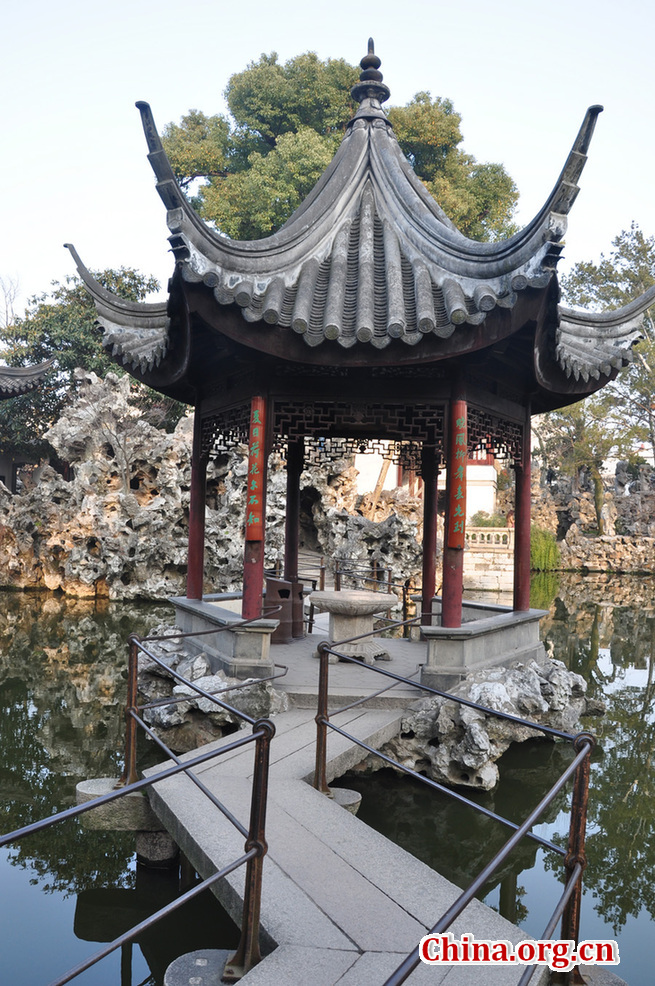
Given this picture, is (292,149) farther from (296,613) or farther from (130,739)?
(130,739)

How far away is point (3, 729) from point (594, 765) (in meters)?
6.36

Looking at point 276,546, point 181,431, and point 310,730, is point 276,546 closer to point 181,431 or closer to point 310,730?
point 181,431

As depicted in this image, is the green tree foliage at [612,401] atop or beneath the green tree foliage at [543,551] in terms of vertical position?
atop

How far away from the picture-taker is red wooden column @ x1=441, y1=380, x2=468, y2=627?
6.22 meters

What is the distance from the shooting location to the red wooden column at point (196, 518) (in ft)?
26.3

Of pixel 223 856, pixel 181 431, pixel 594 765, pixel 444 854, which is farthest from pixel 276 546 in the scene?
pixel 223 856

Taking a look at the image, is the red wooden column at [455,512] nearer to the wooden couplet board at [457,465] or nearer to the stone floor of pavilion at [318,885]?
the wooden couplet board at [457,465]

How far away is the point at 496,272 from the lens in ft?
19.2

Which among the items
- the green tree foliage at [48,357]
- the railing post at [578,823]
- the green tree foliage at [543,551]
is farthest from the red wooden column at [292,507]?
the green tree foliage at [543,551]

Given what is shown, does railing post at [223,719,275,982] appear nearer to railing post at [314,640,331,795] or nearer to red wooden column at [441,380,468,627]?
railing post at [314,640,331,795]

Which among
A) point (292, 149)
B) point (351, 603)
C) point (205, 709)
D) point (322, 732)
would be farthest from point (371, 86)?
point (292, 149)

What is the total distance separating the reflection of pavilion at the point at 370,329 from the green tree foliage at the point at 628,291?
24.1 metres

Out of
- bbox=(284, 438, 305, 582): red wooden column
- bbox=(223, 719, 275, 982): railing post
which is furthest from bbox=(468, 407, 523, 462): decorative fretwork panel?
bbox=(223, 719, 275, 982): railing post

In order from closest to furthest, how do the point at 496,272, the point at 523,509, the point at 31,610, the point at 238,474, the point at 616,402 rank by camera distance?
1. the point at 496,272
2. the point at 523,509
3. the point at 31,610
4. the point at 238,474
5. the point at 616,402
